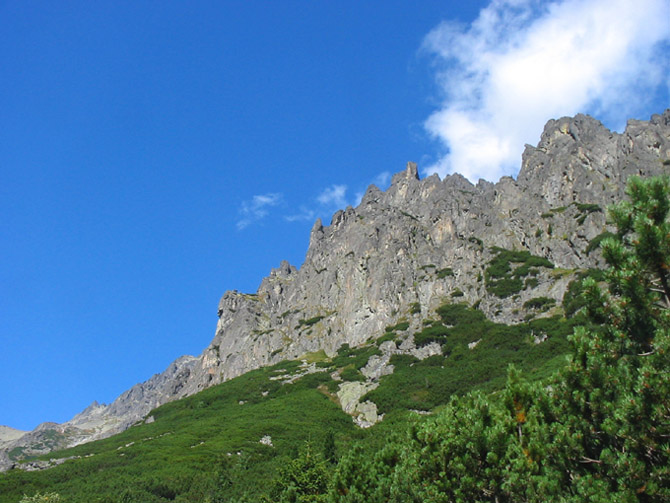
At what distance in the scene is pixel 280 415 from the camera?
105m

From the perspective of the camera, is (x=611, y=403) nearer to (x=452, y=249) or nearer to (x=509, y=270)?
(x=509, y=270)

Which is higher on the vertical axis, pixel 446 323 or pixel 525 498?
pixel 446 323

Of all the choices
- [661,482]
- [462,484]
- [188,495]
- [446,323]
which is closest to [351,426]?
[188,495]

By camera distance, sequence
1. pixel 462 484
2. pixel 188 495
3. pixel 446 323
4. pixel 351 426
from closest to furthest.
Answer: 1. pixel 462 484
2. pixel 188 495
3. pixel 351 426
4. pixel 446 323

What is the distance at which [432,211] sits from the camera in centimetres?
17938

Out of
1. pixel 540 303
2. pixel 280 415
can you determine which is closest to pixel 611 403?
pixel 280 415

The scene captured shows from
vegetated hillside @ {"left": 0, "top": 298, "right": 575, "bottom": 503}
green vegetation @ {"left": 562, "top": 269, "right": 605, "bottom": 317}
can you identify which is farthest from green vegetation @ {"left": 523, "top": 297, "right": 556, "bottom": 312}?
vegetated hillside @ {"left": 0, "top": 298, "right": 575, "bottom": 503}

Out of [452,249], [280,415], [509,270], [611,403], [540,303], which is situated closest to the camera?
[611,403]

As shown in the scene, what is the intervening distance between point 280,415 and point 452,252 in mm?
78629

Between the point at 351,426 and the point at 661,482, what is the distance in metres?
90.6

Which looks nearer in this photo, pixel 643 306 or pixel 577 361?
pixel 643 306

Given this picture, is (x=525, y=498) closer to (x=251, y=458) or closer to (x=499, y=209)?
(x=251, y=458)

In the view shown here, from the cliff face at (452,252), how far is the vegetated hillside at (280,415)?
1017 cm

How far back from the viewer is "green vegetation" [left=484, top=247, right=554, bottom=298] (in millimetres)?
132750
